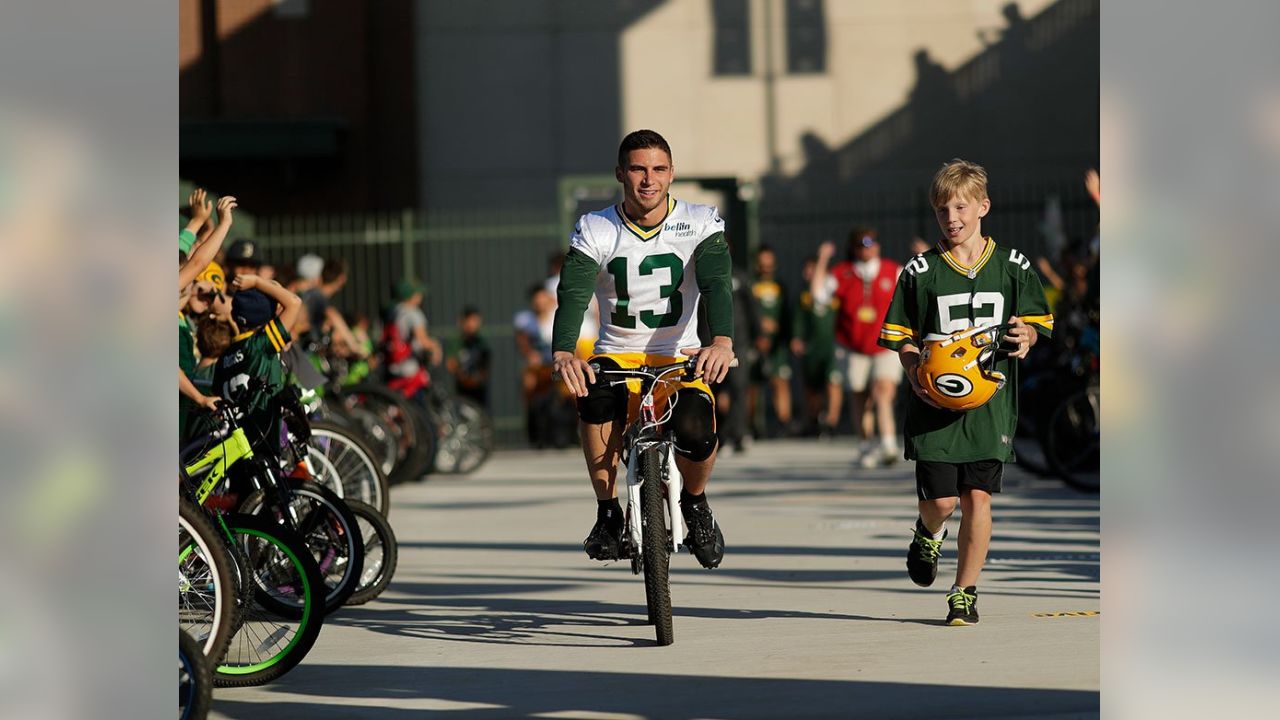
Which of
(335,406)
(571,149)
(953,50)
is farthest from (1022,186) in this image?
(335,406)

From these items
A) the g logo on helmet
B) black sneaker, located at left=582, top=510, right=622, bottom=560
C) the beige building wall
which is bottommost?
black sneaker, located at left=582, top=510, right=622, bottom=560

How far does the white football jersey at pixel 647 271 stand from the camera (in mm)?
7816

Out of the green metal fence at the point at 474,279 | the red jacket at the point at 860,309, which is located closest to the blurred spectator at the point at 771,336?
the green metal fence at the point at 474,279

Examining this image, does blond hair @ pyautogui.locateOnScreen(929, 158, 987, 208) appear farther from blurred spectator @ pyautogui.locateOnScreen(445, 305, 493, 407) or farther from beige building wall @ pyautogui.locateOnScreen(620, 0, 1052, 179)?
beige building wall @ pyautogui.locateOnScreen(620, 0, 1052, 179)

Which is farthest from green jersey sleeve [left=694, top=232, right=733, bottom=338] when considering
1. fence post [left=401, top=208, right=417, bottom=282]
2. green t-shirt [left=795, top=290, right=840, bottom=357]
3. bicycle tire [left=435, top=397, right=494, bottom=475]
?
fence post [left=401, top=208, right=417, bottom=282]

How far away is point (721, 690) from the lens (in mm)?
6594

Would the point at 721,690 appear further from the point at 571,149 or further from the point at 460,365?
the point at 571,149

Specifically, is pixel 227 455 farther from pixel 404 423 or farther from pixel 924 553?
pixel 404 423

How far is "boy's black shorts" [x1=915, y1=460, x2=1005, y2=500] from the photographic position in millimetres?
7793

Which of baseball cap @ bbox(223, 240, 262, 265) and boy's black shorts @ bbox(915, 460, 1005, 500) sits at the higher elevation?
baseball cap @ bbox(223, 240, 262, 265)

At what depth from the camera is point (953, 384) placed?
7.65 metres

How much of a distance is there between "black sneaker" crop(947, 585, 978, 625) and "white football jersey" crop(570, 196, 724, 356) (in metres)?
1.42
